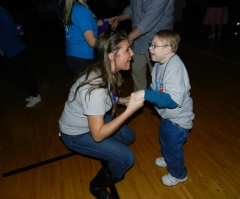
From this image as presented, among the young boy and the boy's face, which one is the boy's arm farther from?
the boy's face

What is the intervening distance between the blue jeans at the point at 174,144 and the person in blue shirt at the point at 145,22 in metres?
1.07

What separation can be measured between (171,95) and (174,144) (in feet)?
1.47

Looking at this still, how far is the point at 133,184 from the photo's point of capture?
72.6 inches

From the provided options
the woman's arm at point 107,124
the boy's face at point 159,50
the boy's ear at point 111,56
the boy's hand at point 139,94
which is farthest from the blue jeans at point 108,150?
the boy's face at point 159,50

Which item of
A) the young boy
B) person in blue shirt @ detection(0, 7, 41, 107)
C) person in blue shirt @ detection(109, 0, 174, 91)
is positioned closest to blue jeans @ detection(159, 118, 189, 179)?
the young boy

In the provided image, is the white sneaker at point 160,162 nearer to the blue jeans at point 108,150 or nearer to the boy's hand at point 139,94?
the blue jeans at point 108,150

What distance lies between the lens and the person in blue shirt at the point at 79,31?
1.99 m

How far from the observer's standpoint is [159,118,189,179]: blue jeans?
1518mm

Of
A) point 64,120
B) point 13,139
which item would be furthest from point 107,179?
point 13,139

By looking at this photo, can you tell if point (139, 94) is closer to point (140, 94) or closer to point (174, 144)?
point (140, 94)

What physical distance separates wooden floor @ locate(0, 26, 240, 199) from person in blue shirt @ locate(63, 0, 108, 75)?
609 mm

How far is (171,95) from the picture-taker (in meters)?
1.32

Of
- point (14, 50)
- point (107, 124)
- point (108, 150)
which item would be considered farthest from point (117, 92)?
point (14, 50)

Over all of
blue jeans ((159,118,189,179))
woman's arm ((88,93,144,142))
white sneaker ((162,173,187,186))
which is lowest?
white sneaker ((162,173,187,186))
